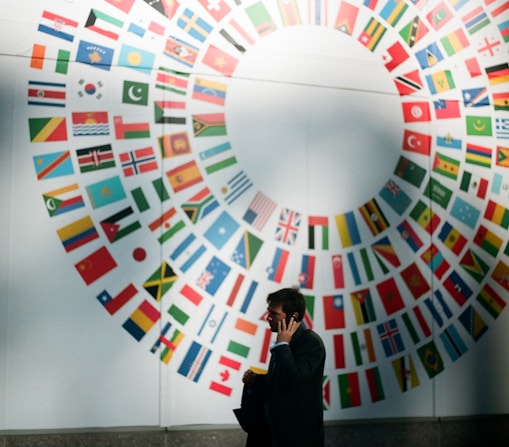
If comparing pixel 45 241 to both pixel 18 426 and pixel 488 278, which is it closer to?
pixel 18 426

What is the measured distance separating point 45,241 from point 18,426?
1236mm

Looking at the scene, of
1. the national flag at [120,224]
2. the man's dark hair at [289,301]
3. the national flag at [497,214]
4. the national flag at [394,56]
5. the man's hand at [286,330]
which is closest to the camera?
the man's hand at [286,330]

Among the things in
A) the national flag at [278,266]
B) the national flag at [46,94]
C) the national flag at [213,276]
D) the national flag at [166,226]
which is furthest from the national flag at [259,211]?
the national flag at [46,94]

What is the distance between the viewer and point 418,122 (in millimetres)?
5801

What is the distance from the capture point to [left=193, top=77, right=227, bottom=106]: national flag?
17.4 feet

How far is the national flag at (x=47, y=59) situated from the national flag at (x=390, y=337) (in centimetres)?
300

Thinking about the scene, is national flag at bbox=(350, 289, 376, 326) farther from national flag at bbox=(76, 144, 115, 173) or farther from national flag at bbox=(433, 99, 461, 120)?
national flag at bbox=(76, 144, 115, 173)

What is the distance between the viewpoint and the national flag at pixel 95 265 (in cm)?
500

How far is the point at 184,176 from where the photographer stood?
5254 millimetres

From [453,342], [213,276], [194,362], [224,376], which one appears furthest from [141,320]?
[453,342]

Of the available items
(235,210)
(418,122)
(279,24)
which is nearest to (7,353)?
(235,210)

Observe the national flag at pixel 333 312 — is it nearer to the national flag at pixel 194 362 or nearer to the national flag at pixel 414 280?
the national flag at pixel 414 280

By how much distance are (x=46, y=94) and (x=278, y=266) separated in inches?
80.5

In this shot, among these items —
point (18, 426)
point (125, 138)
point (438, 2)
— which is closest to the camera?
point (18, 426)
